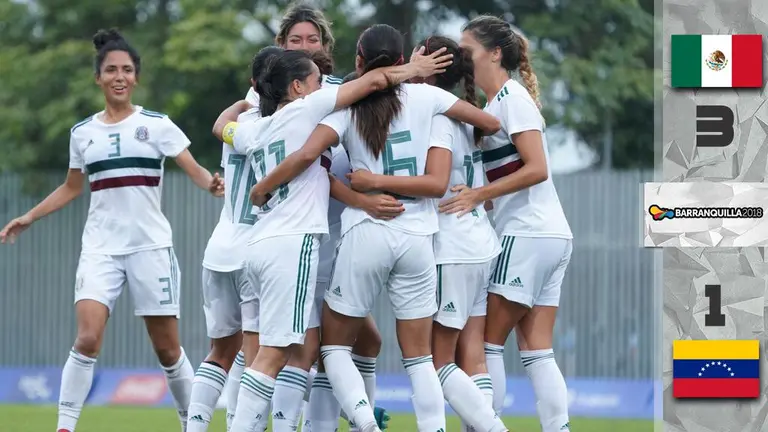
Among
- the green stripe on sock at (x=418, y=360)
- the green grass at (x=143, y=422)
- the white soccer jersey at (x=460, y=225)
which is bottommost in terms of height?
the green grass at (x=143, y=422)

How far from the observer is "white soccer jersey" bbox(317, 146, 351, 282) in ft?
23.3

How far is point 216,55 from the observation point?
22.0 metres

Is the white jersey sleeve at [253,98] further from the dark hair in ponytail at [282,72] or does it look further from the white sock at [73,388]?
the white sock at [73,388]

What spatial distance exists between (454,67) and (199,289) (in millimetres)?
12304

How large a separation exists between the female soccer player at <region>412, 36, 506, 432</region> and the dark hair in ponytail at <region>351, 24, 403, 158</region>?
260 mm

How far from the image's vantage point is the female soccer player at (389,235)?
262 inches

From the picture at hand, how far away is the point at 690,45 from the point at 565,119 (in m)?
15.4

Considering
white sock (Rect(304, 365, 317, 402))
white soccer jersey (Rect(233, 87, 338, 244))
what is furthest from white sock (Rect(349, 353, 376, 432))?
white soccer jersey (Rect(233, 87, 338, 244))

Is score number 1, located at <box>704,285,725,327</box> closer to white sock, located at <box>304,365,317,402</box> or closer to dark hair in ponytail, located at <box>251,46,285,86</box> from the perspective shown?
white sock, located at <box>304,365,317,402</box>

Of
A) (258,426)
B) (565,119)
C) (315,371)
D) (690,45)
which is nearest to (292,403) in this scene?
(258,426)

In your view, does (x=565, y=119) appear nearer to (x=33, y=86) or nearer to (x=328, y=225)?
(x=33, y=86)

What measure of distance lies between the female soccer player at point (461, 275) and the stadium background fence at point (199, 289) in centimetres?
1103

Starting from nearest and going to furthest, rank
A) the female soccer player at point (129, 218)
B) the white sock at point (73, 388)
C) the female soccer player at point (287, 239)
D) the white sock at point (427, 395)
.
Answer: the female soccer player at point (287, 239) → the white sock at point (427, 395) → the white sock at point (73, 388) → the female soccer player at point (129, 218)

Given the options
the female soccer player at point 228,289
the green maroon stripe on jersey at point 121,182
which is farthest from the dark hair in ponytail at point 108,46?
the female soccer player at point 228,289
